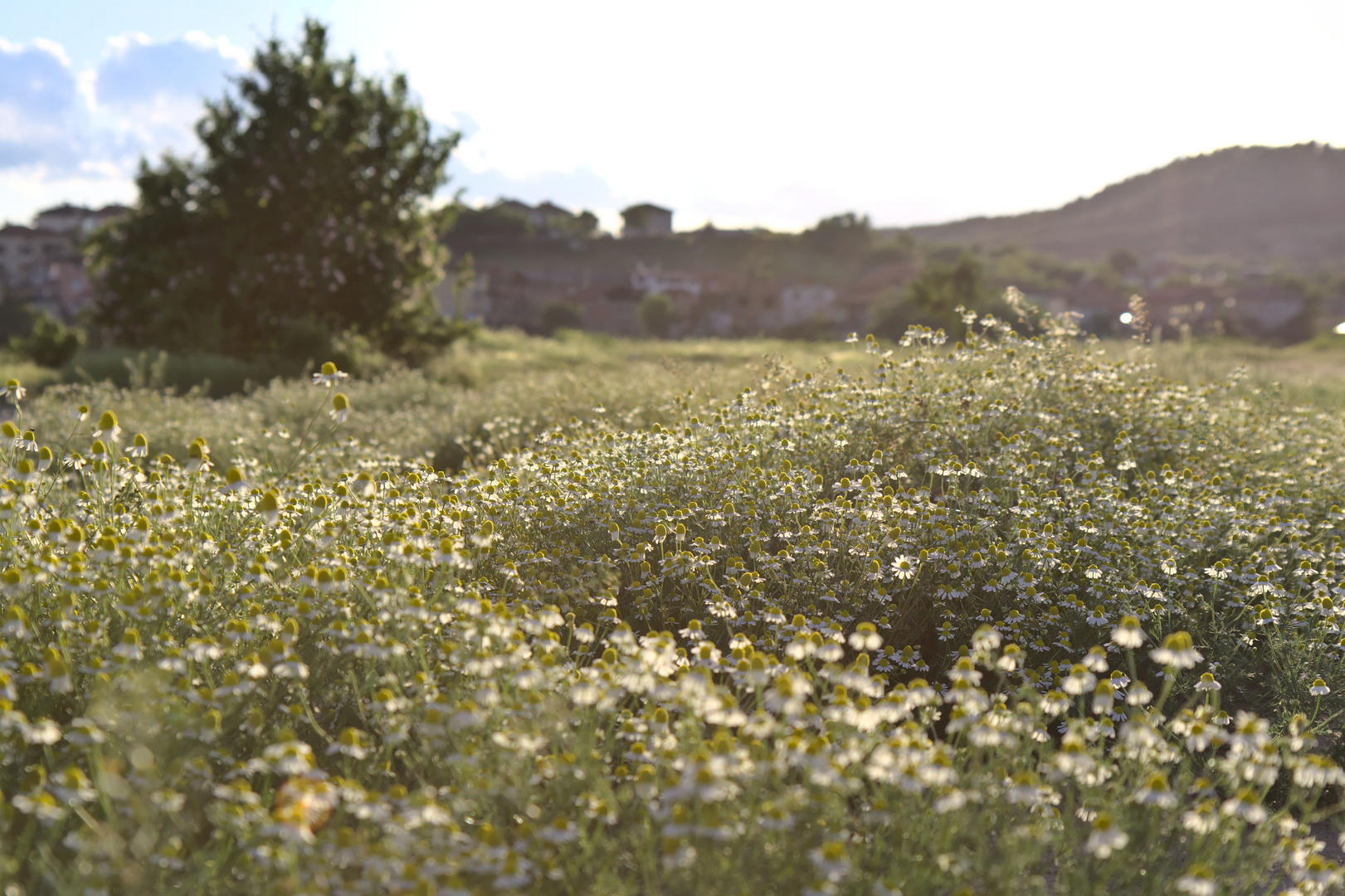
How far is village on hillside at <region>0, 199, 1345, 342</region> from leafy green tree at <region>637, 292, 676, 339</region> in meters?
0.60

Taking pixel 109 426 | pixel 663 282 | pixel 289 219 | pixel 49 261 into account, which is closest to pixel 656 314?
pixel 663 282

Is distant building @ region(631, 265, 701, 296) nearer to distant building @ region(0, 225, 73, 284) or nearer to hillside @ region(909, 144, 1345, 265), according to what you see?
hillside @ region(909, 144, 1345, 265)

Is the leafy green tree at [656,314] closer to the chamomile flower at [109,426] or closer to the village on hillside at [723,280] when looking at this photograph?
the village on hillside at [723,280]

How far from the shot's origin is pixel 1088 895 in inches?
91.3

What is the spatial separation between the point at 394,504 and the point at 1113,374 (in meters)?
5.61

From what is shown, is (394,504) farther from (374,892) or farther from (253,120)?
(253,120)

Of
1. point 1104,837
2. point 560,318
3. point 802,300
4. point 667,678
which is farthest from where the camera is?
point 802,300

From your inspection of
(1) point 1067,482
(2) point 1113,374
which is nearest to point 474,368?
(2) point 1113,374

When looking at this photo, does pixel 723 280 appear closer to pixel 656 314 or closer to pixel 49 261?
pixel 656 314

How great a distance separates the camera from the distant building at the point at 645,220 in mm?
96312

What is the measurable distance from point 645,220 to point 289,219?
82.1 meters

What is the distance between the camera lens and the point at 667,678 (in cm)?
266

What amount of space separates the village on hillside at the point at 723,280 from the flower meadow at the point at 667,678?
39213 millimetres

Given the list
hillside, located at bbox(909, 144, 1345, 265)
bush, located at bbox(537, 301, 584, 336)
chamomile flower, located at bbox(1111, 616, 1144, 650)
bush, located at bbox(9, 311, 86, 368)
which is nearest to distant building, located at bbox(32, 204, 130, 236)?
bush, located at bbox(537, 301, 584, 336)
